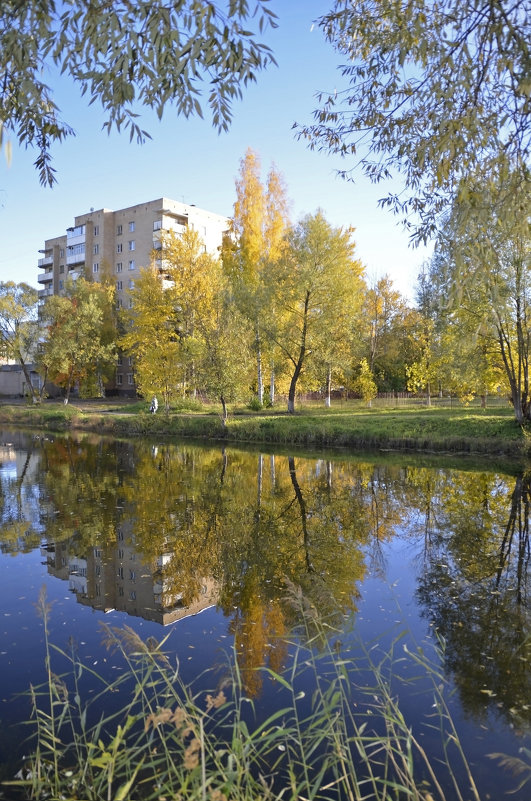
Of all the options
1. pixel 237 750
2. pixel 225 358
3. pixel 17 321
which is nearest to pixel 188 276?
pixel 225 358

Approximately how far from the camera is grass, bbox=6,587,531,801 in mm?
3078

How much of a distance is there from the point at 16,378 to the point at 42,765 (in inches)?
2543

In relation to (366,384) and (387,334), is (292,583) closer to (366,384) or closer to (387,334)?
(366,384)

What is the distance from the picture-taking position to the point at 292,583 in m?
4.31

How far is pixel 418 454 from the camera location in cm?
2219

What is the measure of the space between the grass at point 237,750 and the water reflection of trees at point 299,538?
2.78ft

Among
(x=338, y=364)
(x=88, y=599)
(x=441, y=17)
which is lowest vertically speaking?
(x=88, y=599)

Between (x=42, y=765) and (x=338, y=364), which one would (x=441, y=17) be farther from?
(x=338, y=364)

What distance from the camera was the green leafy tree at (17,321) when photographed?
139 ft

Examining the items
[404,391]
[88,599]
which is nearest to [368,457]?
[88,599]

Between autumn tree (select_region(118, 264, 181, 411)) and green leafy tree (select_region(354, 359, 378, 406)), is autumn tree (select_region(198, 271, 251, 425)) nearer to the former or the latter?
autumn tree (select_region(118, 264, 181, 411))

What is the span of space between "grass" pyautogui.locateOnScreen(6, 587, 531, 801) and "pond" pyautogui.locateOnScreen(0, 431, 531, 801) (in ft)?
0.54

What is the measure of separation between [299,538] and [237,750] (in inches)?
271

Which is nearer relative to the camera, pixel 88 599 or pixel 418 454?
pixel 88 599
